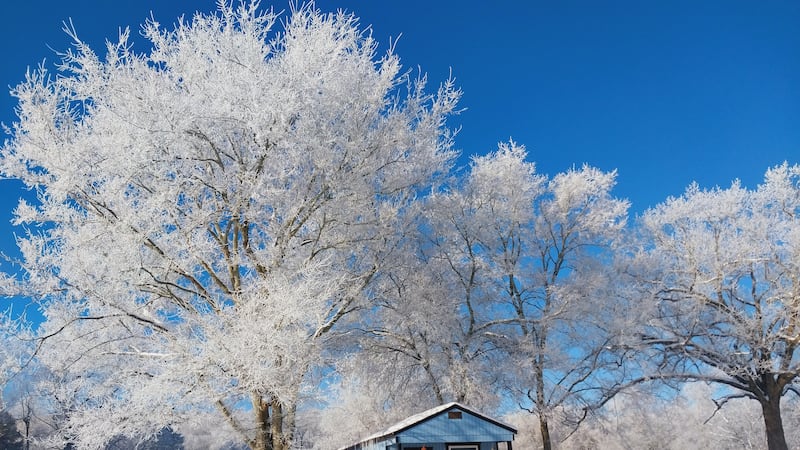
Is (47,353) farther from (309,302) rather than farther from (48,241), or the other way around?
(309,302)

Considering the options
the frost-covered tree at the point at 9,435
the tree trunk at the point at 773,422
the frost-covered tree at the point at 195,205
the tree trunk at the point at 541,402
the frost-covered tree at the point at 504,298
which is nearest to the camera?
the frost-covered tree at the point at 195,205

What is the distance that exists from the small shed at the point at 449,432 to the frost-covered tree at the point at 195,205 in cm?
219

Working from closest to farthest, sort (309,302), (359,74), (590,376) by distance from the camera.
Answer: (309,302) → (359,74) → (590,376)

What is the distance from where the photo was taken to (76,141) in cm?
1144

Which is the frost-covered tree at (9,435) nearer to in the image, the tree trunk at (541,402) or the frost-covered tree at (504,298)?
the frost-covered tree at (504,298)

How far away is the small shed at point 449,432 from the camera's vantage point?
11.4 m

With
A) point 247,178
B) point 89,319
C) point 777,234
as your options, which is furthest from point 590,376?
point 89,319

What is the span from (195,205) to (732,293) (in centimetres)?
1559

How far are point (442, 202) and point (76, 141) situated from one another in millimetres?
10421

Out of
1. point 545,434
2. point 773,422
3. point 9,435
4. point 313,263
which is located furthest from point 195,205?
point 9,435

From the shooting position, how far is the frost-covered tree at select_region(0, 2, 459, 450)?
1127 cm

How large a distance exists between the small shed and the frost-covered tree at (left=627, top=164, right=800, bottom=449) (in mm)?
8386

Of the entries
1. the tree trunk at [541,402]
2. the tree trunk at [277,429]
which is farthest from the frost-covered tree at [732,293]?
the tree trunk at [277,429]

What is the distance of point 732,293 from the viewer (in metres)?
18.2
